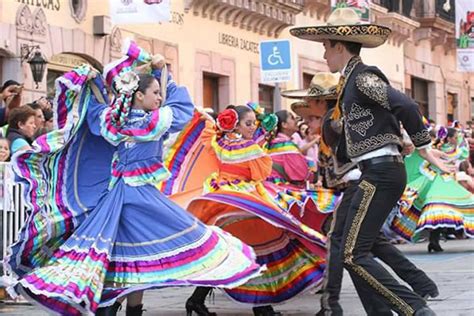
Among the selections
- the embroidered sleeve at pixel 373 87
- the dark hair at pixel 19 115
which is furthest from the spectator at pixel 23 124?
the embroidered sleeve at pixel 373 87

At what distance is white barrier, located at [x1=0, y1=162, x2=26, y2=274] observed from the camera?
32.7 ft

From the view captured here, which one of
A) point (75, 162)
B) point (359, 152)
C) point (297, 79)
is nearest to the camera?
point (359, 152)

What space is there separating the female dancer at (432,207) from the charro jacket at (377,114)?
723cm

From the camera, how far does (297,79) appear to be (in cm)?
2744

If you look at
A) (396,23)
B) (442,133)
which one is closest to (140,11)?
(442,133)

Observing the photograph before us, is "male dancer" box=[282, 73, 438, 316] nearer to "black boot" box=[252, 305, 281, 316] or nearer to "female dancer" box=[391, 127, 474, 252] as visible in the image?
"black boot" box=[252, 305, 281, 316]

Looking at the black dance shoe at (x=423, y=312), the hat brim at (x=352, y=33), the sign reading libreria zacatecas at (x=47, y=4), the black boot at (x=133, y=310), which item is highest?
the sign reading libreria zacatecas at (x=47, y=4)

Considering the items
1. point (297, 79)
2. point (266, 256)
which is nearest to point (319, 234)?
point (266, 256)

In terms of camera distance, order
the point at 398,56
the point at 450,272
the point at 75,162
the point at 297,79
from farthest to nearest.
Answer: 1. the point at 398,56
2. the point at 297,79
3. the point at 450,272
4. the point at 75,162

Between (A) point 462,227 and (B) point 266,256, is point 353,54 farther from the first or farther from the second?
(A) point 462,227

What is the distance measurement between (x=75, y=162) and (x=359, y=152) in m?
1.92

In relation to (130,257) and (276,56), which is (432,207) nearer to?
(276,56)

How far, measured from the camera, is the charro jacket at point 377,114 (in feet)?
23.5

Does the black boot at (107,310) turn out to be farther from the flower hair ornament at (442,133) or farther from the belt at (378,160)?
the flower hair ornament at (442,133)
